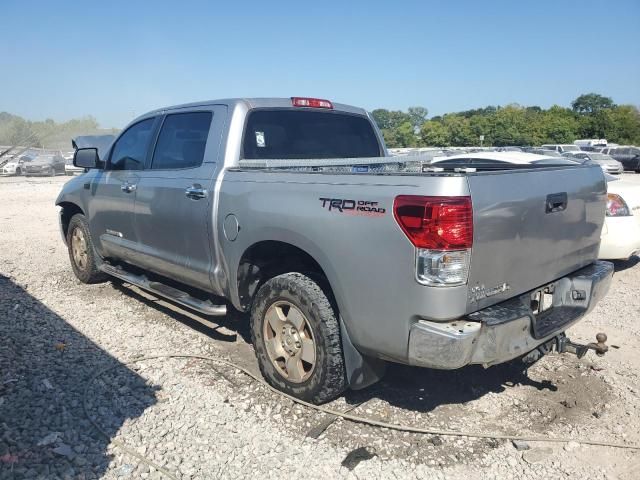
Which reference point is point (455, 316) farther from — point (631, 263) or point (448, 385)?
point (631, 263)

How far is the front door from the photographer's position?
16.6 feet

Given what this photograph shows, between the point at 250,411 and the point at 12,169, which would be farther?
the point at 12,169

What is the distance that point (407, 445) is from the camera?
3139mm

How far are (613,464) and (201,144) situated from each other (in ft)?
11.5

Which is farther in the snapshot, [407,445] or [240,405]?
[240,405]

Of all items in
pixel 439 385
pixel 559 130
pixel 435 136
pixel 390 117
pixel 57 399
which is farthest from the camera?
pixel 390 117

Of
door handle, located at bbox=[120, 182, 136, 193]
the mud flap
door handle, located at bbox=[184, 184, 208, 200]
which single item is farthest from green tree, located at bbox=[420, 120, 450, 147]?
the mud flap

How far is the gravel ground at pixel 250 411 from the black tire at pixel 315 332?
0.51ft

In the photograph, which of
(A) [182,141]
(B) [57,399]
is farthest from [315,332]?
(A) [182,141]

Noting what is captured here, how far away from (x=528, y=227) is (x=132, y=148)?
3.86 metres

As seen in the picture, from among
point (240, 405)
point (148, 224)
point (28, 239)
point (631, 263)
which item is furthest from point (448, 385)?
point (28, 239)

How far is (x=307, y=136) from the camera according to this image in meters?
4.58

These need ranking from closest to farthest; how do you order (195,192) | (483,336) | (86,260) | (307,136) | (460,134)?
(483,336)
(195,192)
(307,136)
(86,260)
(460,134)

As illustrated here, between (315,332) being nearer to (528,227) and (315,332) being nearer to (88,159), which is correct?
(528,227)
